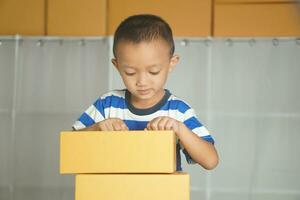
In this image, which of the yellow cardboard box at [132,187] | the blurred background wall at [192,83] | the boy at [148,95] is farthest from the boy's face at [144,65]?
the blurred background wall at [192,83]

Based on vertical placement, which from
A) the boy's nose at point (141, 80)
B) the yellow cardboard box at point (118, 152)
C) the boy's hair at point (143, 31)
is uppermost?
the boy's hair at point (143, 31)

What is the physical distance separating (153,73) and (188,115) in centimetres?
17

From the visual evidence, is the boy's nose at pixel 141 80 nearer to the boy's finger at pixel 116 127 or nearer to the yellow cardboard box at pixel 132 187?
the boy's finger at pixel 116 127

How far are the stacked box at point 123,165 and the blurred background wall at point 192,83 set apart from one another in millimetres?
1689

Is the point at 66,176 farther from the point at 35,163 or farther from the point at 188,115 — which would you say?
the point at 188,115

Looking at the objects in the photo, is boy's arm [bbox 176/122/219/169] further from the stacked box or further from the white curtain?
the white curtain

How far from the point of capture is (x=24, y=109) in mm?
2727

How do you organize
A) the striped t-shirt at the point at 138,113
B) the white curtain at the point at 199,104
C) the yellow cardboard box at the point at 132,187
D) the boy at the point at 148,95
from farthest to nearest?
the white curtain at the point at 199,104 < the striped t-shirt at the point at 138,113 < the boy at the point at 148,95 < the yellow cardboard box at the point at 132,187

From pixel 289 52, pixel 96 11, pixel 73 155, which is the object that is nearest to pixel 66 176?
pixel 96 11

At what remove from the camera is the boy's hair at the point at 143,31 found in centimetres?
104

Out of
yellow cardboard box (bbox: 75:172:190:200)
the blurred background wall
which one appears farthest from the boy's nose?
the blurred background wall

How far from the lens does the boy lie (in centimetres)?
103

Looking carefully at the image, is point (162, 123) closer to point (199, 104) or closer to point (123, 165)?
point (123, 165)

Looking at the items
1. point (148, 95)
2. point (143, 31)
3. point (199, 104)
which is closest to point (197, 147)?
point (148, 95)
